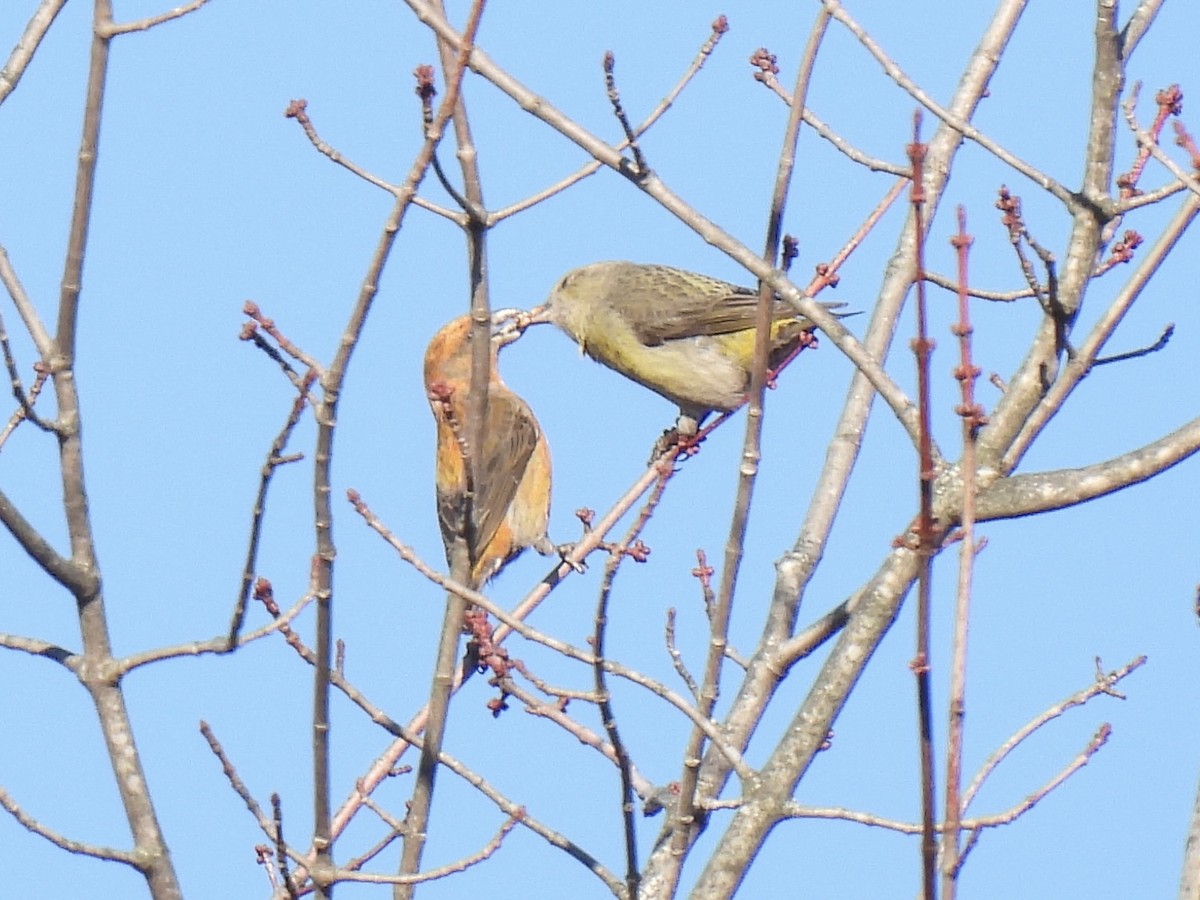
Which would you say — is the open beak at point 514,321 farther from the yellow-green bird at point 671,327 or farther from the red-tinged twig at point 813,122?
the red-tinged twig at point 813,122

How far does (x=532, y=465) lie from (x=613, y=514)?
2462 millimetres

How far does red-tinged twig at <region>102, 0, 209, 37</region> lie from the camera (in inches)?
152

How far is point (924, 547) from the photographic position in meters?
2.30

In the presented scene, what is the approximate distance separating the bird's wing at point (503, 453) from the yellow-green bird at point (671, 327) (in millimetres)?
577

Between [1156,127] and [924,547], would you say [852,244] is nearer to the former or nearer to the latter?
[1156,127]

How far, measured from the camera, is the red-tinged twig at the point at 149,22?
3863 millimetres

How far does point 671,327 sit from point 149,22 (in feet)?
14.1

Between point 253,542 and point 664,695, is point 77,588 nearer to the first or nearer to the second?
point 253,542

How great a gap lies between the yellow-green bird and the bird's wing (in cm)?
58

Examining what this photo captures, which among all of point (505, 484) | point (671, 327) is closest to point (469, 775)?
point (505, 484)

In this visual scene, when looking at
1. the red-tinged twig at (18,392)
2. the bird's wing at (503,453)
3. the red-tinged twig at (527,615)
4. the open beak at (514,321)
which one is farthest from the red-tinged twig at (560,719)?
the open beak at (514,321)

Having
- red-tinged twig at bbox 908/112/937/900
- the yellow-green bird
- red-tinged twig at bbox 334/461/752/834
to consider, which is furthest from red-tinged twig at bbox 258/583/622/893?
the yellow-green bird

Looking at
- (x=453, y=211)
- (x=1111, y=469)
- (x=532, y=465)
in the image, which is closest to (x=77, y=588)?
(x=453, y=211)

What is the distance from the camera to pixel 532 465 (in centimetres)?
770
